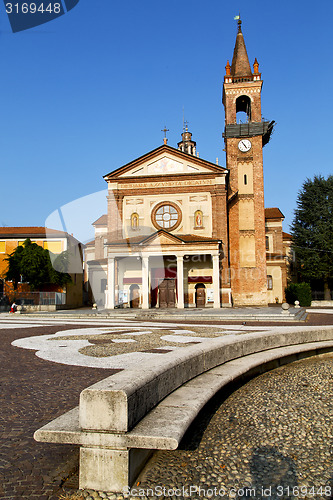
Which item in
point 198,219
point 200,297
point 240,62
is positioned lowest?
point 200,297

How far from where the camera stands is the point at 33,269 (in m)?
31.5

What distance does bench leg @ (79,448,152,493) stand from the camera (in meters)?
2.90

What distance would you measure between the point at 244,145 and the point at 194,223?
9.74m

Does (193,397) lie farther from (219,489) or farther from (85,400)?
(85,400)

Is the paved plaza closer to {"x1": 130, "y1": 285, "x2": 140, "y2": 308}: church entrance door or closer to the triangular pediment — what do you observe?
{"x1": 130, "y1": 285, "x2": 140, "y2": 308}: church entrance door

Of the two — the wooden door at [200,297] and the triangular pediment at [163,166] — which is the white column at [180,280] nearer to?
the wooden door at [200,297]

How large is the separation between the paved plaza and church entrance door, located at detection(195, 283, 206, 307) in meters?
23.2

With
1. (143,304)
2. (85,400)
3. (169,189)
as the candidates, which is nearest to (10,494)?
(85,400)

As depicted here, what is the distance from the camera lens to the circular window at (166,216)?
3316 centimetres

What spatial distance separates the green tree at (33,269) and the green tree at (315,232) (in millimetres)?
26935

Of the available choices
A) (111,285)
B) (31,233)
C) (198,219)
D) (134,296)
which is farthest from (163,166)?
(31,233)

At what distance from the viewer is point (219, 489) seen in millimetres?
3049

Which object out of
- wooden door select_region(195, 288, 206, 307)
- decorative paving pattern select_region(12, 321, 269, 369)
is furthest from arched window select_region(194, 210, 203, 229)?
decorative paving pattern select_region(12, 321, 269, 369)

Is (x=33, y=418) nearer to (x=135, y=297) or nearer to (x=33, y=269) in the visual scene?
(x=135, y=297)
